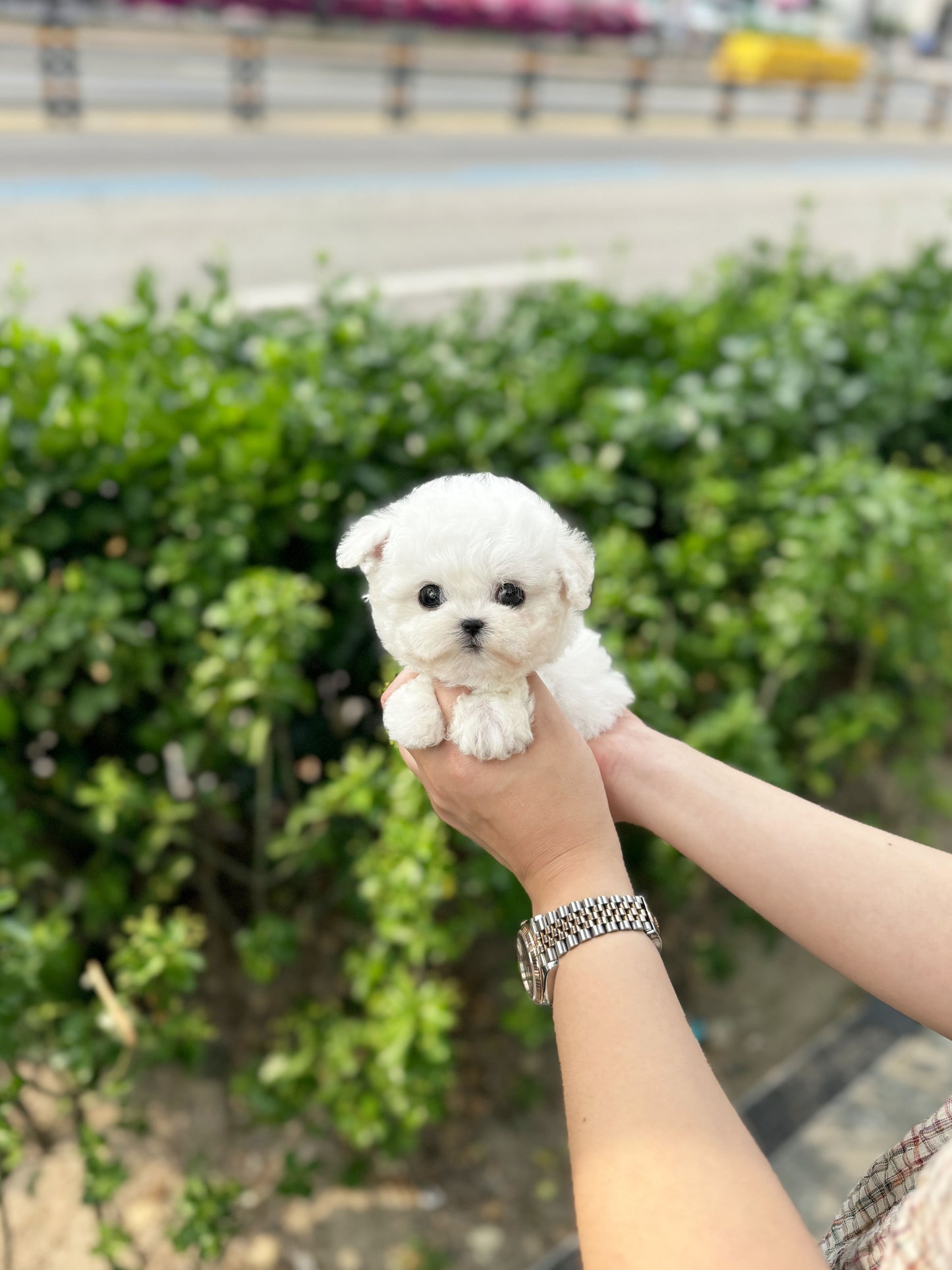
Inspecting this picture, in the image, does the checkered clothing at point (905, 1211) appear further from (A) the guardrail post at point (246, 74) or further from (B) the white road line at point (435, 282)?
(A) the guardrail post at point (246, 74)

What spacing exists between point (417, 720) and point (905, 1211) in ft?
2.44

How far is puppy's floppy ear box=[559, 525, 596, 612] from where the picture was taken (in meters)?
1.25

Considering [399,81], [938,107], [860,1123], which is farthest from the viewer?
[938,107]

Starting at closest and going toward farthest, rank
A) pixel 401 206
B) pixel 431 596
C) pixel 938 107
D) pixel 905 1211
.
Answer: pixel 905 1211 → pixel 431 596 → pixel 401 206 → pixel 938 107

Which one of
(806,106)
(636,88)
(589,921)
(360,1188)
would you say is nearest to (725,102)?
(636,88)

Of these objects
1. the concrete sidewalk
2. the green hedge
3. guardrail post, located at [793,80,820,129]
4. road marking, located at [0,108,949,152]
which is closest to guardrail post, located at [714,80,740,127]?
road marking, located at [0,108,949,152]

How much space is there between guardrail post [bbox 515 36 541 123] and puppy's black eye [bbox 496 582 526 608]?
2046 cm

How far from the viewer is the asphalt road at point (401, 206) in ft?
35.0

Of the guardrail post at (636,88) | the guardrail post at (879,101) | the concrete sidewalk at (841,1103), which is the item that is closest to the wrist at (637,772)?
the concrete sidewalk at (841,1103)

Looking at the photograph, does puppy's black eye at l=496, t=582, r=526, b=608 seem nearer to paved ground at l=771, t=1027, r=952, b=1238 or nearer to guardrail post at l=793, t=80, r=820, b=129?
paved ground at l=771, t=1027, r=952, b=1238

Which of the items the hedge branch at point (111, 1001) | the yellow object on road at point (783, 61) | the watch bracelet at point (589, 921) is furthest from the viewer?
the yellow object on road at point (783, 61)

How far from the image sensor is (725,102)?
856 inches

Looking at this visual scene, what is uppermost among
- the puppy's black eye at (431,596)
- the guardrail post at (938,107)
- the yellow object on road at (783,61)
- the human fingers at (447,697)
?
the yellow object on road at (783,61)

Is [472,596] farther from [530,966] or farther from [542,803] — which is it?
[530,966]
